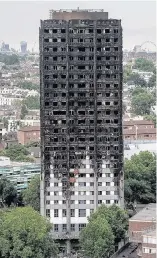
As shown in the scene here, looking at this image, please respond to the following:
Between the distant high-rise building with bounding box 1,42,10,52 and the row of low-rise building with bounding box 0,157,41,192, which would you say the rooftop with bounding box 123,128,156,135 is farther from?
the distant high-rise building with bounding box 1,42,10,52

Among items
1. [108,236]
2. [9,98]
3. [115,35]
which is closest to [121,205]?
[108,236]

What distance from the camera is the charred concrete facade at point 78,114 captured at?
3216cm

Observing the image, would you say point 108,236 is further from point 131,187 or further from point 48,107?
point 131,187

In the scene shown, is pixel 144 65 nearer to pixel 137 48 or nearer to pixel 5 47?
pixel 137 48

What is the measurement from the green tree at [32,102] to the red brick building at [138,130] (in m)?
19.6

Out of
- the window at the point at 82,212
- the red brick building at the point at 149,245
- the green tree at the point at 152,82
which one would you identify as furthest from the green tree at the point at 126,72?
the red brick building at the point at 149,245

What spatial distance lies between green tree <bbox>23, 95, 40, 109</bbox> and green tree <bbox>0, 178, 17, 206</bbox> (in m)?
36.0

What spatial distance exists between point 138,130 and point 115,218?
23.3 meters

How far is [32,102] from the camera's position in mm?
76312

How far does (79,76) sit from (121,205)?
4581mm

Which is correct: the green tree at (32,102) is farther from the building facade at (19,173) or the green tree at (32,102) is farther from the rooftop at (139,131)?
the building facade at (19,173)

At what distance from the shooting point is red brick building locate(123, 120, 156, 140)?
2101 inches

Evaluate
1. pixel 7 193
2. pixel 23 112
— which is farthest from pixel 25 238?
pixel 23 112

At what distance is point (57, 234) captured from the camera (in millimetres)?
31906
